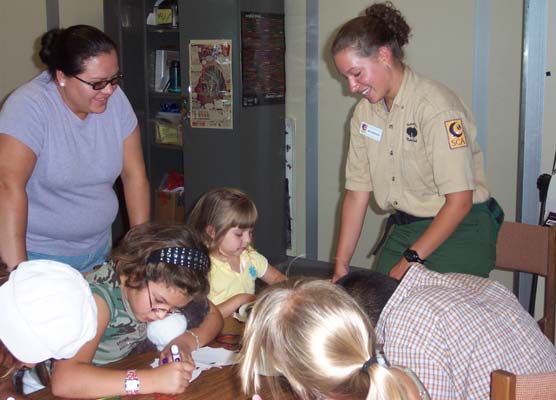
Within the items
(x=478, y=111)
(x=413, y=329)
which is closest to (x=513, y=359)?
(x=413, y=329)

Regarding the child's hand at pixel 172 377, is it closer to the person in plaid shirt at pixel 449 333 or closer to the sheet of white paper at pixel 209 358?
the sheet of white paper at pixel 209 358

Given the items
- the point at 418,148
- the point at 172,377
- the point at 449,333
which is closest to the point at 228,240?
the point at 418,148

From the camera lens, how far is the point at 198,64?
4539mm

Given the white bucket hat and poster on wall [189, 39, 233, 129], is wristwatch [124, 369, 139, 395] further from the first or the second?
poster on wall [189, 39, 233, 129]

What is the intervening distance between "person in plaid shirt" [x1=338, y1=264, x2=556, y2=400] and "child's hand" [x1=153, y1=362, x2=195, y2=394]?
440 millimetres

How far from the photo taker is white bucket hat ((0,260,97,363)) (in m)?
1.33

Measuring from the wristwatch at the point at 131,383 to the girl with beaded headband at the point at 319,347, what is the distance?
0.38 metres

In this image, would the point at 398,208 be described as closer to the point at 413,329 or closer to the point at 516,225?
the point at 516,225

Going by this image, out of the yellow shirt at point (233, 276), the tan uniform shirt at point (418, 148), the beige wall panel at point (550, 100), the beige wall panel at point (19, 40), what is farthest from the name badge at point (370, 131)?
the beige wall panel at point (19, 40)

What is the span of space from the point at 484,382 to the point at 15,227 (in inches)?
52.4

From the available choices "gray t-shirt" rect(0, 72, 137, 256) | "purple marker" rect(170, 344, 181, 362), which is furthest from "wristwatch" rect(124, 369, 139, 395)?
"gray t-shirt" rect(0, 72, 137, 256)

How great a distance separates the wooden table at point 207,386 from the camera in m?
1.62

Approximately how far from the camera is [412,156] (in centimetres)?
236

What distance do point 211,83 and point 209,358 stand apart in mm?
2906
